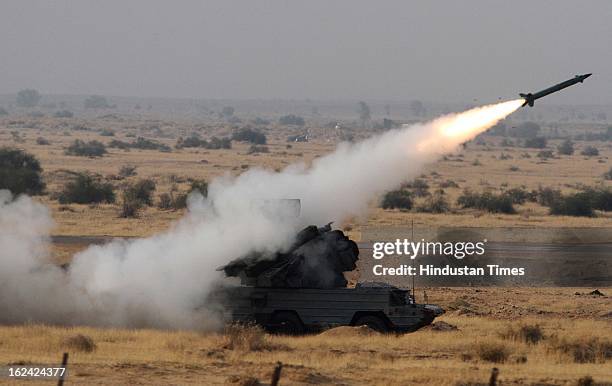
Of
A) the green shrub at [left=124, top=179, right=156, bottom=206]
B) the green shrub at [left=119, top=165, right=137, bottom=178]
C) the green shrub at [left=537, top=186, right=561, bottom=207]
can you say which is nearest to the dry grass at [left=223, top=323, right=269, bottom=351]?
the green shrub at [left=124, top=179, right=156, bottom=206]

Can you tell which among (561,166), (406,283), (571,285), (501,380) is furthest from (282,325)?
(561,166)

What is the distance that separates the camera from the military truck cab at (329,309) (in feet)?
84.1

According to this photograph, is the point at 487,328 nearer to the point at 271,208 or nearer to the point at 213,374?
the point at 271,208

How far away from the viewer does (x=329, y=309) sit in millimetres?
25719

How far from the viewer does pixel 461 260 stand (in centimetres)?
4003

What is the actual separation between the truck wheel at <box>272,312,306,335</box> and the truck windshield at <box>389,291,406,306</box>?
6.69 feet

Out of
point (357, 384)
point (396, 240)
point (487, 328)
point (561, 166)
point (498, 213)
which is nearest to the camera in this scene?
point (357, 384)

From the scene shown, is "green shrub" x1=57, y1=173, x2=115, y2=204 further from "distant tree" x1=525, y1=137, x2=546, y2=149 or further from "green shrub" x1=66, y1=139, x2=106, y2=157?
"distant tree" x1=525, y1=137, x2=546, y2=149

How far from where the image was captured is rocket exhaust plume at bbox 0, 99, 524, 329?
2738 cm

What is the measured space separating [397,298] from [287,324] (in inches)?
98.4

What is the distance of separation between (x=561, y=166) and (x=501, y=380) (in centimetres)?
9080

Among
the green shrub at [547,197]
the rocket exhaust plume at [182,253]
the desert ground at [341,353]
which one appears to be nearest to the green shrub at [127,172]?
the green shrub at [547,197]

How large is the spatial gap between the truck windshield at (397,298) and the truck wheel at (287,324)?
80.2 inches

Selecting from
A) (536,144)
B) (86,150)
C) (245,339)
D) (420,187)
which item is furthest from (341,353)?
(536,144)
